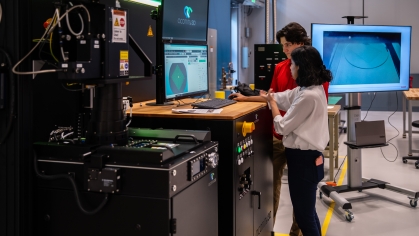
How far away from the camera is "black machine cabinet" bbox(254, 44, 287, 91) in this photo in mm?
4660

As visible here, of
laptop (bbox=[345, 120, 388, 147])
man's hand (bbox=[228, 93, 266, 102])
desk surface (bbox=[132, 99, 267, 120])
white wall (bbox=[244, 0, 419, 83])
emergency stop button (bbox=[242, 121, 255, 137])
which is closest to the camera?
desk surface (bbox=[132, 99, 267, 120])

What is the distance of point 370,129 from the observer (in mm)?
3975

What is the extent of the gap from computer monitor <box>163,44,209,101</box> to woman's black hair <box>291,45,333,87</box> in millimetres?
661

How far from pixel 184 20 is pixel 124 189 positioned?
1.49m

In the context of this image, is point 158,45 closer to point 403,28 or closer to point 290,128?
point 290,128

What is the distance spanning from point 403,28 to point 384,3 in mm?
6825

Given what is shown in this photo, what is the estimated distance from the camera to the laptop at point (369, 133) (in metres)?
3.95

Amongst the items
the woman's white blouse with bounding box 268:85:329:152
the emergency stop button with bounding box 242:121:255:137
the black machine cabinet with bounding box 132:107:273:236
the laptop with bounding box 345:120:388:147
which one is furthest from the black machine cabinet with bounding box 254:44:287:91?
the emergency stop button with bounding box 242:121:255:137

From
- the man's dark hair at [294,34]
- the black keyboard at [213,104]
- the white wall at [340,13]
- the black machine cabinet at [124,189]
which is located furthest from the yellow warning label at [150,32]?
the white wall at [340,13]

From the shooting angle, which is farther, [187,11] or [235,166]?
[187,11]

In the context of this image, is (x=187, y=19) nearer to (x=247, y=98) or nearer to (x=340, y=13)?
(x=247, y=98)

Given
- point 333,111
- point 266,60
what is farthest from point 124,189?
point 333,111

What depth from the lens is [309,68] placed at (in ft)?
8.69

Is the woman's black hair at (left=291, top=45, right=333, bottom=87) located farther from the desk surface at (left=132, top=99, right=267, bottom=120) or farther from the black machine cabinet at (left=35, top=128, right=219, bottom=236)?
the black machine cabinet at (left=35, top=128, right=219, bottom=236)
